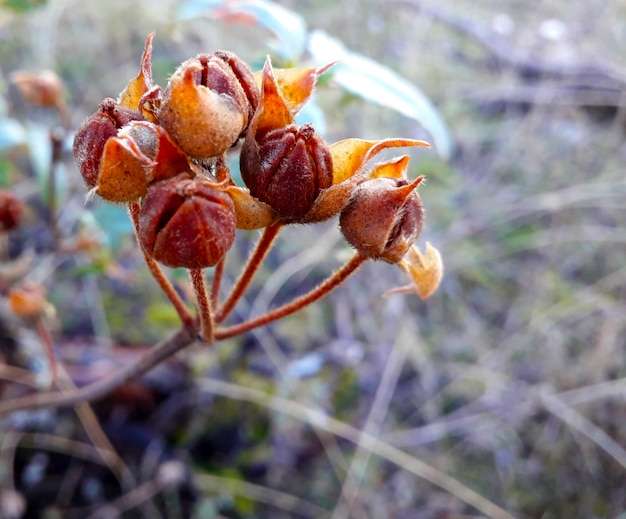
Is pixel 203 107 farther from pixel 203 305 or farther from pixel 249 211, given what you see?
pixel 203 305

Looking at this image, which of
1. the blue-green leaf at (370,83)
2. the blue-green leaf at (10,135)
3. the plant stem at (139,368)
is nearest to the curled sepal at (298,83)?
the plant stem at (139,368)

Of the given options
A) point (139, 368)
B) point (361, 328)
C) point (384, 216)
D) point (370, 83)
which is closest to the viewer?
point (384, 216)

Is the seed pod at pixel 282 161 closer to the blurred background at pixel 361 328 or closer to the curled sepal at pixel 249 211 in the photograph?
the curled sepal at pixel 249 211

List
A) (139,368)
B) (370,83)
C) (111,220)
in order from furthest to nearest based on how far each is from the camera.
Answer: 1. (111,220)
2. (370,83)
3. (139,368)

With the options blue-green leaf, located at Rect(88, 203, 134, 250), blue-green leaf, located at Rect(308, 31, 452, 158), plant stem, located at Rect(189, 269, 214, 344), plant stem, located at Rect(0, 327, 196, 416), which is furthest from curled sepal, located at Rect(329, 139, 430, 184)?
blue-green leaf, located at Rect(88, 203, 134, 250)

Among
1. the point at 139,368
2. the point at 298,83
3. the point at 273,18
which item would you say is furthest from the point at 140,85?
the point at 273,18

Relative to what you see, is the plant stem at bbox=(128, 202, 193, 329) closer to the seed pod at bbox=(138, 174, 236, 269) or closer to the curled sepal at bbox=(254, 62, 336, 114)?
the seed pod at bbox=(138, 174, 236, 269)

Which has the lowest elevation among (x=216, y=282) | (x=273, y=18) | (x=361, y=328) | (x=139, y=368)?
(x=361, y=328)
